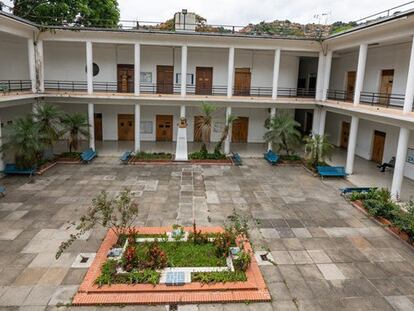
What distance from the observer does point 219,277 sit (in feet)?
25.5

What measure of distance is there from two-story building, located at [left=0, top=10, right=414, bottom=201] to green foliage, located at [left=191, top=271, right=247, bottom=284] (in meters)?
8.88

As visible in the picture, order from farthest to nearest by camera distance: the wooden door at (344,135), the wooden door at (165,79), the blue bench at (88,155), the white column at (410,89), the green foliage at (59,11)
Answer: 1. the green foliage at (59,11)
2. the wooden door at (344,135)
3. the wooden door at (165,79)
4. the blue bench at (88,155)
5. the white column at (410,89)

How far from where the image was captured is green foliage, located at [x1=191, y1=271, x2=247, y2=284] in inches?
304

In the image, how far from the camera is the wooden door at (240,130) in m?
24.0

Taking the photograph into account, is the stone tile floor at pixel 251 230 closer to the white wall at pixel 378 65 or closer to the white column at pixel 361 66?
the white column at pixel 361 66

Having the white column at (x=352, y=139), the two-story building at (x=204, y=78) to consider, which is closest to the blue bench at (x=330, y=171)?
the white column at (x=352, y=139)

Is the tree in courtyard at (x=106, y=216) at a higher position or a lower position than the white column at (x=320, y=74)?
lower

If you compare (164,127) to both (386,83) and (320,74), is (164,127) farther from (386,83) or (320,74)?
(386,83)

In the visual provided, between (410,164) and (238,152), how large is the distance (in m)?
9.25

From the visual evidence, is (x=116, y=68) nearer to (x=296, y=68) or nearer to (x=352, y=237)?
(x=296, y=68)

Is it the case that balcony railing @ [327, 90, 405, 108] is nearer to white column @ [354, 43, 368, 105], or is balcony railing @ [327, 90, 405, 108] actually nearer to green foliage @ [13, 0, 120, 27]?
white column @ [354, 43, 368, 105]

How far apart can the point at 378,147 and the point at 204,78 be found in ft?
37.7

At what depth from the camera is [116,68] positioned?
22.2m

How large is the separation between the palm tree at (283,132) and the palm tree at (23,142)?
11828 millimetres
